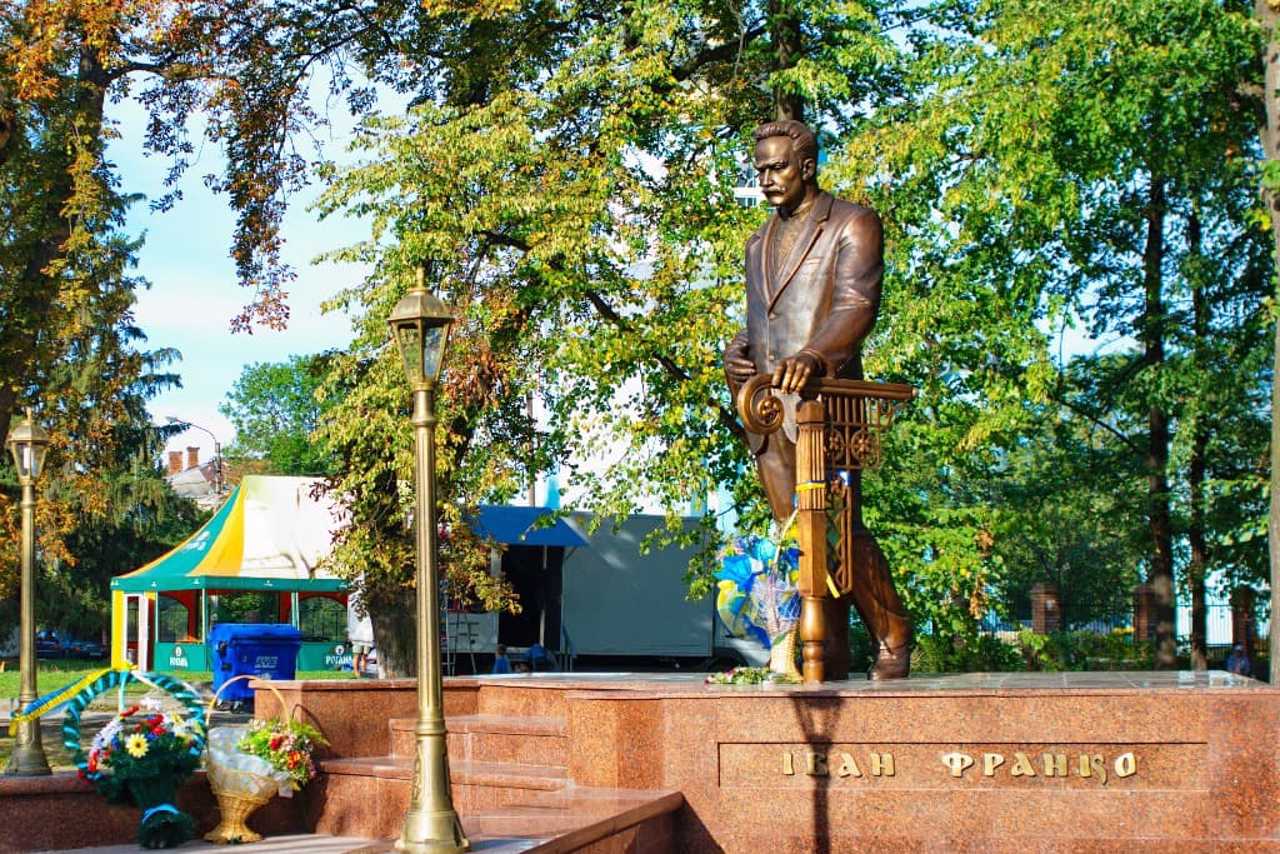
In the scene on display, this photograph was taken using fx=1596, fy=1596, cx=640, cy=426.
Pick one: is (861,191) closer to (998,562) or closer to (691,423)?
(691,423)

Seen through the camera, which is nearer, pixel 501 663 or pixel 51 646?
pixel 501 663

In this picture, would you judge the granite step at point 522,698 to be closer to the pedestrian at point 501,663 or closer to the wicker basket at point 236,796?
the wicker basket at point 236,796

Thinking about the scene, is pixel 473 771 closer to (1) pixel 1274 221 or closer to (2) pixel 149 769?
(2) pixel 149 769

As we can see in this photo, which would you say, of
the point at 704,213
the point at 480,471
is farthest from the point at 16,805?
the point at 704,213

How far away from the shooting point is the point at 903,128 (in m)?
17.6

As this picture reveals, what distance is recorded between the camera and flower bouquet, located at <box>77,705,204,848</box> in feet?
36.4

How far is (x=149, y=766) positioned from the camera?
11.1m

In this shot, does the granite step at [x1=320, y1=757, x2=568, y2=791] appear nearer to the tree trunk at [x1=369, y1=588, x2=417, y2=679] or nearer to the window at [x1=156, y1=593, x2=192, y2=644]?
the tree trunk at [x1=369, y1=588, x2=417, y2=679]

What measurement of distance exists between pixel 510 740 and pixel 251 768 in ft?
6.28

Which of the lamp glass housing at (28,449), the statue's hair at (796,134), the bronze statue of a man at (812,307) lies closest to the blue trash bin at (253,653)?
the lamp glass housing at (28,449)

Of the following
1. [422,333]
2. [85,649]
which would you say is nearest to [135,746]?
[422,333]

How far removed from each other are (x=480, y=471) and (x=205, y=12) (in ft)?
23.8

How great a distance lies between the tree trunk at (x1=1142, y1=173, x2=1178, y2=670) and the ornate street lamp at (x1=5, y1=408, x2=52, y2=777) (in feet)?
55.1

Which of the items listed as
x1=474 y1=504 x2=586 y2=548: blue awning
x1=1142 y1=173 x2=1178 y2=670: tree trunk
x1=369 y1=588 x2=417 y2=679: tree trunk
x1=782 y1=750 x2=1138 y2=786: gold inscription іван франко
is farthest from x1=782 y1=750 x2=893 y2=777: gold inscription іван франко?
x1=474 y1=504 x2=586 y2=548: blue awning
